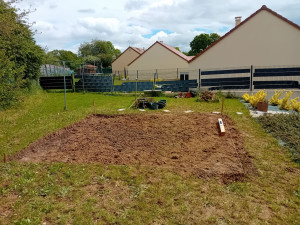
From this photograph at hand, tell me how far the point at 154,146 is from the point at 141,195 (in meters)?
2.22

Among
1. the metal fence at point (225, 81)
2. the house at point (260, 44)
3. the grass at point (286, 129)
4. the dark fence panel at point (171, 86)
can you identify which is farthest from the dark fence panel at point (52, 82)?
the grass at point (286, 129)

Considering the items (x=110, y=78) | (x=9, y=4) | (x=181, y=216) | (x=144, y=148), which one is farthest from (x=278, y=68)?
(x=9, y=4)

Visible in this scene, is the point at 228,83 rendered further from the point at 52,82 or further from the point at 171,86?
the point at 52,82

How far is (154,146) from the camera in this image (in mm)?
5762

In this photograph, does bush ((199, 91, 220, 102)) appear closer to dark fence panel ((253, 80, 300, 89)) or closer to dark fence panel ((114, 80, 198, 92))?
dark fence panel ((114, 80, 198, 92))

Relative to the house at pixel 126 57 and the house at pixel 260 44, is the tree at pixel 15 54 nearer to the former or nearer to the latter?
the house at pixel 260 44

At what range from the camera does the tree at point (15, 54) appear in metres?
10.9

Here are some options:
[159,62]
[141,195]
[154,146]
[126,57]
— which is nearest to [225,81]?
[154,146]

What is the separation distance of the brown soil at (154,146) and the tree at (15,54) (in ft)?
18.7

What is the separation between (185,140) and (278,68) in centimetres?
1282

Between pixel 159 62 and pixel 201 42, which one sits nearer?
pixel 159 62

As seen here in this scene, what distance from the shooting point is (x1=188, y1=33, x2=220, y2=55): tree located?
7838 cm

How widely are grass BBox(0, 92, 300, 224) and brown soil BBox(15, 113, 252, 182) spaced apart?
1.12 ft

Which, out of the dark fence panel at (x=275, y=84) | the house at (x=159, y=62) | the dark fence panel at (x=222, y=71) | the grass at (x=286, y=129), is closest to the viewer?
the grass at (x=286, y=129)
